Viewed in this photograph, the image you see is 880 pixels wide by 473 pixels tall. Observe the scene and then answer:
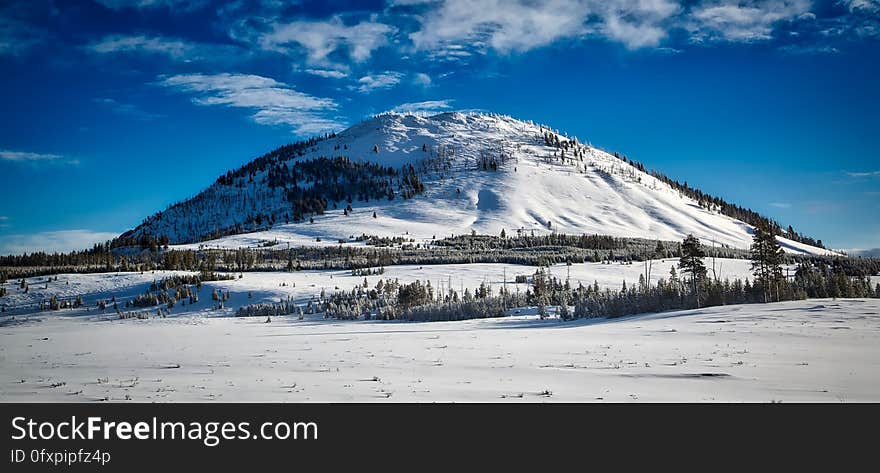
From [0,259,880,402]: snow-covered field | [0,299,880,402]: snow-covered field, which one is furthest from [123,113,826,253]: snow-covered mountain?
[0,299,880,402]: snow-covered field

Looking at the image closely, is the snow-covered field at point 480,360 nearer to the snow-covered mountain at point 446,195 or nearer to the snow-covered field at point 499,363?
the snow-covered field at point 499,363

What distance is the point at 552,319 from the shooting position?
2077cm

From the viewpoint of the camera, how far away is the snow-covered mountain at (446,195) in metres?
95.6

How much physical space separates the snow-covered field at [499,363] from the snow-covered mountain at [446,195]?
65022mm

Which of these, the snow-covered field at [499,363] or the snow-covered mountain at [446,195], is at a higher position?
the snow-covered mountain at [446,195]

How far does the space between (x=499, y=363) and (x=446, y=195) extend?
106772mm

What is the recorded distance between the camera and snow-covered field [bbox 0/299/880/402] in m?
6.89

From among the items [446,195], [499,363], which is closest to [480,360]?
[499,363]

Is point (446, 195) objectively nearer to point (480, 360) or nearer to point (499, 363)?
point (480, 360)

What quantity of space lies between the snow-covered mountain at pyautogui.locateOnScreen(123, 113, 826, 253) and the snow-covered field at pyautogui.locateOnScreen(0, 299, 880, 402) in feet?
213

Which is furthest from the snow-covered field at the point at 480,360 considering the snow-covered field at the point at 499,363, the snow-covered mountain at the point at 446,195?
the snow-covered mountain at the point at 446,195

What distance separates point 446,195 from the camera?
11600 centimetres
